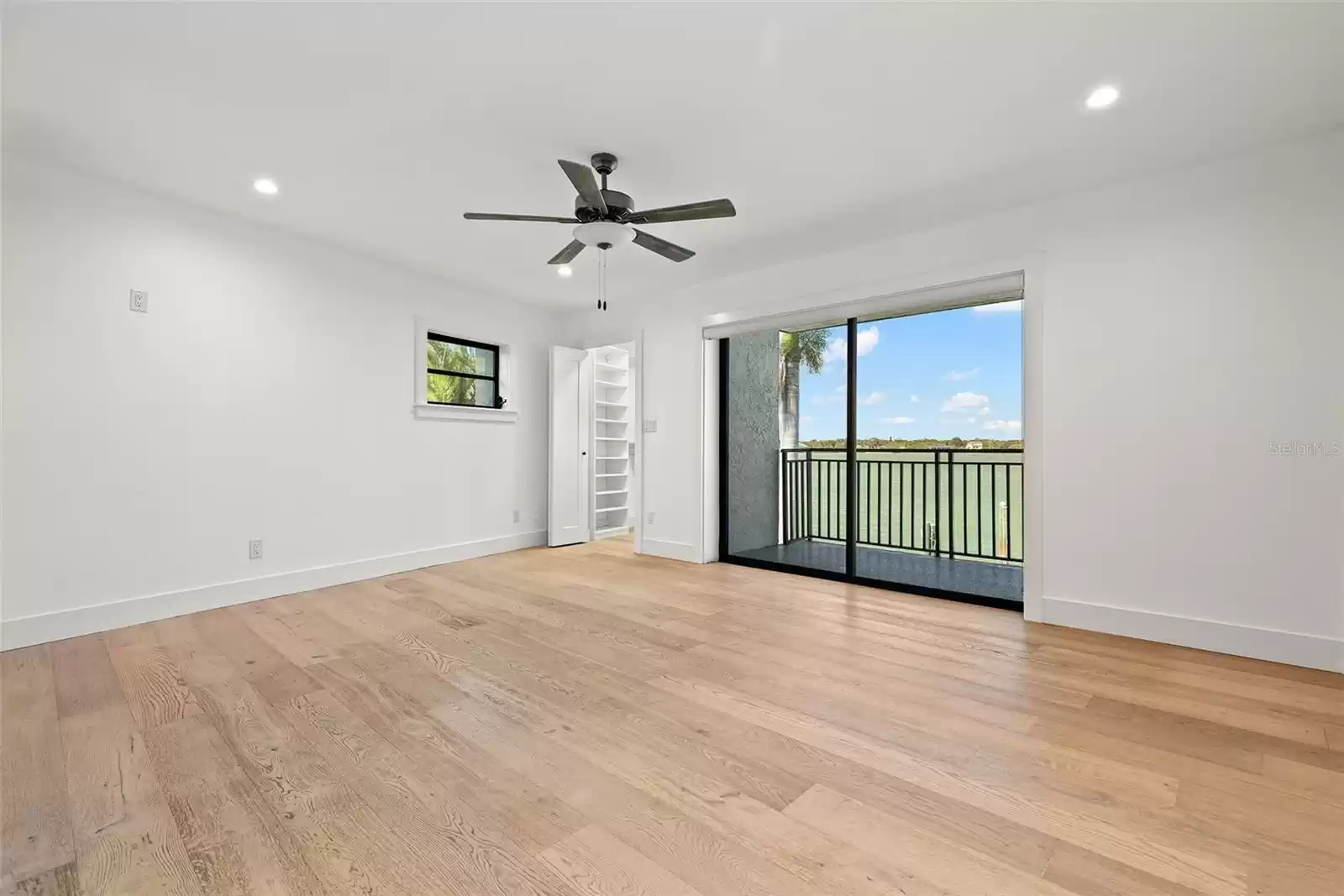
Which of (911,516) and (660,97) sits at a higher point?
(660,97)

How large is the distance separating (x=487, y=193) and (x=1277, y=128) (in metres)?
3.80

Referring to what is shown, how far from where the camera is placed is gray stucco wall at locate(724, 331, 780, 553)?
201 inches

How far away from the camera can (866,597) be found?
12.3 ft

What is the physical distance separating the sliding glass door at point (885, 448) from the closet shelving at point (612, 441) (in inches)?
70.1

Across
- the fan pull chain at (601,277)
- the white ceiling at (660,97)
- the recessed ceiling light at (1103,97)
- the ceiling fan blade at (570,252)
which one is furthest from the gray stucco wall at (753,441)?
the recessed ceiling light at (1103,97)

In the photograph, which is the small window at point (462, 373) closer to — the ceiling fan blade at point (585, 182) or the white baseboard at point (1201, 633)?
the ceiling fan blade at point (585, 182)

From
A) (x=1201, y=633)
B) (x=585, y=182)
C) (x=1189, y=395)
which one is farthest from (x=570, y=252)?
(x=1201, y=633)

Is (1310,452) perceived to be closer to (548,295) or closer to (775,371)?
(775,371)

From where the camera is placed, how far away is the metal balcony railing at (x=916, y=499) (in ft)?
15.9

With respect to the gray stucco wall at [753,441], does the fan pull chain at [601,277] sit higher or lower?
higher

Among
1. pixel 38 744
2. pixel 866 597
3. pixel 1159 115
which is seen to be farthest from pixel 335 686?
pixel 1159 115

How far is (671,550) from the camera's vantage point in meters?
5.08

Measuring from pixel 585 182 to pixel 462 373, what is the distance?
3.27 metres

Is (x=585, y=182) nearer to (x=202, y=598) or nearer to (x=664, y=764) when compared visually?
(x=664, y=764)
